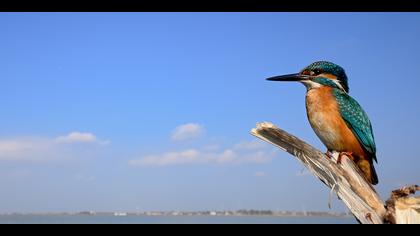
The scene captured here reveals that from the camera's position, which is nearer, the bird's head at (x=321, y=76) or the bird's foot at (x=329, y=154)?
the bird's foot at (x=329, y=154)

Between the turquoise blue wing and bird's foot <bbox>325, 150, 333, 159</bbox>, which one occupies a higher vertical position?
the turquoise blue wing

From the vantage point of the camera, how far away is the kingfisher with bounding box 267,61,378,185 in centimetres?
648

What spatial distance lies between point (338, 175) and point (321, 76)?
183 cm

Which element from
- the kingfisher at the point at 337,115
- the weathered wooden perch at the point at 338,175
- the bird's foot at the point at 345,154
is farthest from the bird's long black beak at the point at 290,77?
the weathered wooden perch at the point at 338,175

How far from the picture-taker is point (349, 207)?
217 inches

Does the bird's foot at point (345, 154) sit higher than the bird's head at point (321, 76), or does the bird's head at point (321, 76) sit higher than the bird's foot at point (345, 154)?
the bird's head at point (321, 76)

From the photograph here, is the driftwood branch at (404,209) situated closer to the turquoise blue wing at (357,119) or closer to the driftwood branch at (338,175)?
the driftwood branch at (338,175)

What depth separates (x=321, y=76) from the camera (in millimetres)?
6828

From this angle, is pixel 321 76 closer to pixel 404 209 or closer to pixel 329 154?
pixel 329 154

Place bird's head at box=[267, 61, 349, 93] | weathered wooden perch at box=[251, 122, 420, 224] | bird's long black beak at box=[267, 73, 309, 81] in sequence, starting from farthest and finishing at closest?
bird's long black beak at box=[267, 73, 309, 81] → bird's head at box=[267, 61, 349, 93] → weathered wooden perch at box=[251, 122, 420, 224]

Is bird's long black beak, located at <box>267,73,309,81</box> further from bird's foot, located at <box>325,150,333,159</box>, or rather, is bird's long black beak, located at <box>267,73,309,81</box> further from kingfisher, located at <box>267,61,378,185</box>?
bird's foot, located at <box>325,150,333,159</box>

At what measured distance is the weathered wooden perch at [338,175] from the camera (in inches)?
214

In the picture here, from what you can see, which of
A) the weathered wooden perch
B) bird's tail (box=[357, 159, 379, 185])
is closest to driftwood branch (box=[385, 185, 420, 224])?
the weathered wooden perch
